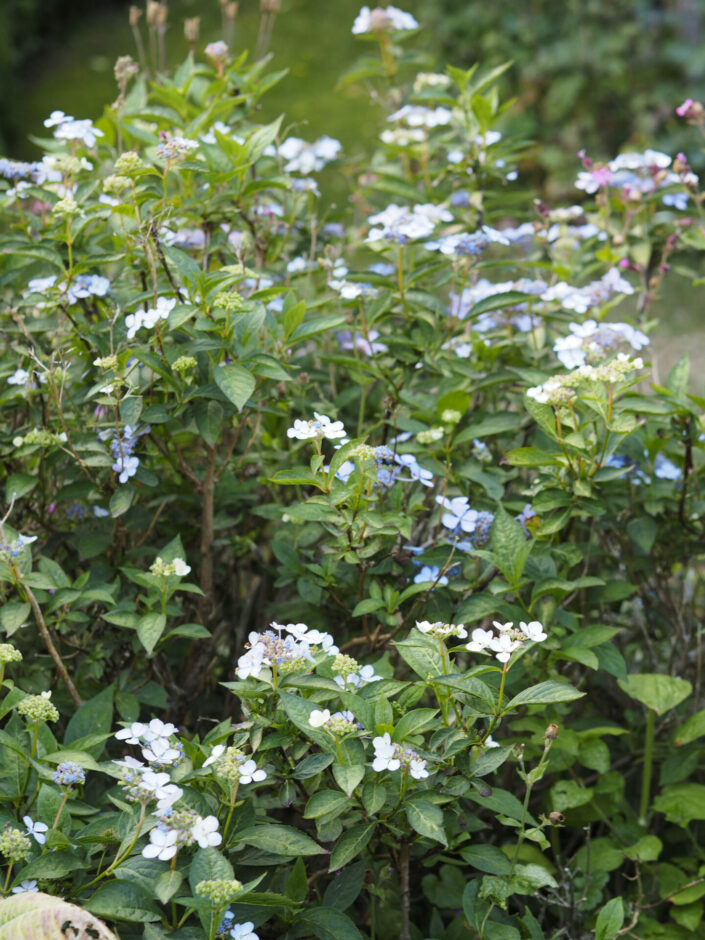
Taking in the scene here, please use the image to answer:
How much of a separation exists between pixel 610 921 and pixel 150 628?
30.5 inches

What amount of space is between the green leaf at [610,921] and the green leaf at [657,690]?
454 millimetres

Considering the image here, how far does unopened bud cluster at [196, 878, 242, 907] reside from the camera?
114 centimetres

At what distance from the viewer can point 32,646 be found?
1.93 metres

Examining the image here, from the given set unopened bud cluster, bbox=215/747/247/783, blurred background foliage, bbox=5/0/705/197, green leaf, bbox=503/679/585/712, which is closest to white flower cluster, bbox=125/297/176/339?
unopened bud cluster, bbox=215/747/247/783

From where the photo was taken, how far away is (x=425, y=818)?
1292mm

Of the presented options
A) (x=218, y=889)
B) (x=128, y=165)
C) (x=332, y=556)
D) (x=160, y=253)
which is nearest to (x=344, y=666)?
(x=218, y=889)

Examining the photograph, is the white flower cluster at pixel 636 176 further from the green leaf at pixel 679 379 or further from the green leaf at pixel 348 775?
the green leaf at pixel 348 775

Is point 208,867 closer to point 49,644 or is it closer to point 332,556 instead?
point 49,644

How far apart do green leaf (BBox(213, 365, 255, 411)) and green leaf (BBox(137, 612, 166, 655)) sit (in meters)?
0.35

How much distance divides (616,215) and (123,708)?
1776 millimetres

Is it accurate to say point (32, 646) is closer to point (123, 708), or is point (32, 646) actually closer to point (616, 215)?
point (123, 708)

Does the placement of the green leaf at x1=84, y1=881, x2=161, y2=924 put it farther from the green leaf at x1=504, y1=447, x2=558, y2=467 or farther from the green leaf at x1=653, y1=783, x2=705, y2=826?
the green leaf at x1=653, y1=783, x2=705, y2=826

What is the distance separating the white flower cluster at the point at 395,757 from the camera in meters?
1.27

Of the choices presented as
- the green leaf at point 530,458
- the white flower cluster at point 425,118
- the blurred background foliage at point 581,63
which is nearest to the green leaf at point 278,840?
the green leaf at point 530,458
